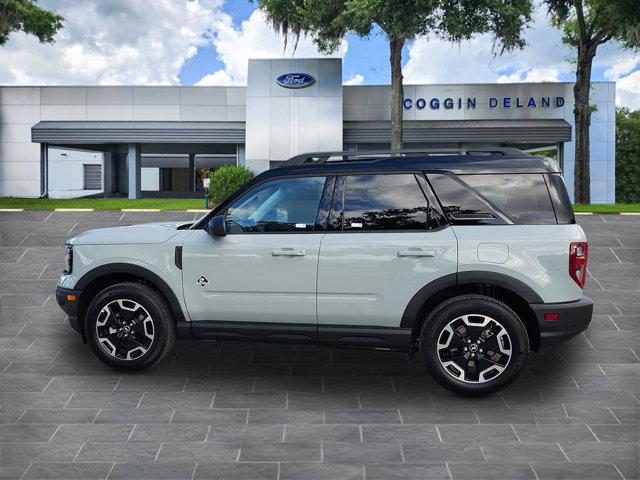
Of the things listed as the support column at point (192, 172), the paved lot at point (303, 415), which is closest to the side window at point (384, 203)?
the paved lot at point (303, 415)

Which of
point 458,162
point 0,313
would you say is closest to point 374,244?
point 458,162

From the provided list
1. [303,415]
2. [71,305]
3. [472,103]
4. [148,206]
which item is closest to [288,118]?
[472,103]

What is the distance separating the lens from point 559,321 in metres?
5.94

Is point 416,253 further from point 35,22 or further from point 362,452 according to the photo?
point 35,22

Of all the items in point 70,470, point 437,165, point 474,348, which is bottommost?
point 70,470

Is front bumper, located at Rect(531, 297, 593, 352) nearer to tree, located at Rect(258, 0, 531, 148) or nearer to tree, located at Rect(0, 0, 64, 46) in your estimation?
tree, located at Rect(258, 0, 531, 148)

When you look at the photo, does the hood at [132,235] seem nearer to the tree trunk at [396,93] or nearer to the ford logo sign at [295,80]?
the tree trunk at [396,93]

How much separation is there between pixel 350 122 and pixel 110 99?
1140cm

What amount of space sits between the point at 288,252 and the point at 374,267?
755 mm

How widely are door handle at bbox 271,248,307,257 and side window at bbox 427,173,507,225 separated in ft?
4.13

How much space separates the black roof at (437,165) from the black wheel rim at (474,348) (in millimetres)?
1253

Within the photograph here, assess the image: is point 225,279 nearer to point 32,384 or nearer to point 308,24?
point 32,384

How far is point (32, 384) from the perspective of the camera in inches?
255

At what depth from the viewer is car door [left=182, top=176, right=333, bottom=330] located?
6281mm
